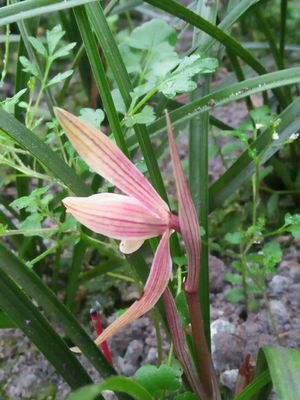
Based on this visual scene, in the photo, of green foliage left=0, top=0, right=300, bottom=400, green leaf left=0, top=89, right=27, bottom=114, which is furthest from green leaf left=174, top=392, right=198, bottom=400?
green leaf left=0, top=89, right=27, bottom=114

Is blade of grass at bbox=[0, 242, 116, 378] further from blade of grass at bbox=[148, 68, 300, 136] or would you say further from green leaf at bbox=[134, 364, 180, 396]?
blade of grass at bbox=[148, 68, 300, 136]

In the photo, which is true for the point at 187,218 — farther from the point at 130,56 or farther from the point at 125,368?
the point at 125,368

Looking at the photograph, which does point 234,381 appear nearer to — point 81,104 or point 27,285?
point 27,285

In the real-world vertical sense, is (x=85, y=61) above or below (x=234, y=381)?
above

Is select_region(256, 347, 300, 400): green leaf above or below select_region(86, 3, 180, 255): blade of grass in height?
below

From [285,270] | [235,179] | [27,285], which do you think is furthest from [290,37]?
[27,285]
